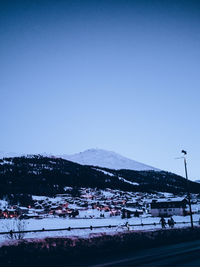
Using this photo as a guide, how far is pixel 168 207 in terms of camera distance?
276ft

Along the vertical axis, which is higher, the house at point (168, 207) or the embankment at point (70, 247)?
the embankment at point (70, 247)

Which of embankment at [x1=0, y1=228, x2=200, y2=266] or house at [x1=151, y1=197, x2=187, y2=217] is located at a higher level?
embankment at [x1=0, y1=228, x2=200, y2=266]

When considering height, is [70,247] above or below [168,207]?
above

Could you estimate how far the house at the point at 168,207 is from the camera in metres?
82.9

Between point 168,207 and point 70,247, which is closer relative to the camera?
point 70,247

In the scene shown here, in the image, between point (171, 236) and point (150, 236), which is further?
point (171, 236)

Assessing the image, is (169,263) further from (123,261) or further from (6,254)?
(6,254)

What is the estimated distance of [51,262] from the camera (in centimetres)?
1232

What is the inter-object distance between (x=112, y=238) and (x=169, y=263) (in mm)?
5102

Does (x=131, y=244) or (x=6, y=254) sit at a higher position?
(x=6, y=254)

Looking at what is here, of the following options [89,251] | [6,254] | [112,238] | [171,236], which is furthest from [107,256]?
[171,236]

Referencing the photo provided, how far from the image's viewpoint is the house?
8288cm

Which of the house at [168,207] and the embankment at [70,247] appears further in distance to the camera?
the house at [168,207]

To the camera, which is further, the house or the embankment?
the house
